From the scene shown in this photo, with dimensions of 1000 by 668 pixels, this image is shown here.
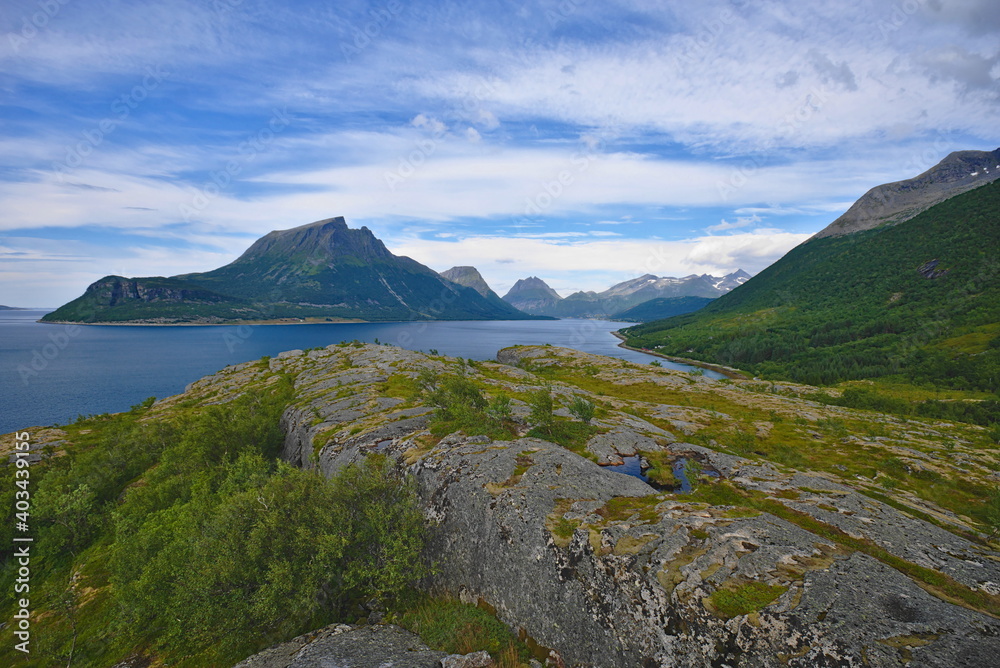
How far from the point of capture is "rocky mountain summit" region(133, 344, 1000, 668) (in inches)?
492

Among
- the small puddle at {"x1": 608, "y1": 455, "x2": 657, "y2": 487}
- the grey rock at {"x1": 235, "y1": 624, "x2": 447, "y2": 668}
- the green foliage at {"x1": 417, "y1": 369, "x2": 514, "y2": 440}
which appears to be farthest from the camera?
the green foliage at {"x1": 417, "y1": 369, "x2": 514, "y2": 440}

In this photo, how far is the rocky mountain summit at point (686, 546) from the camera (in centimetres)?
1250

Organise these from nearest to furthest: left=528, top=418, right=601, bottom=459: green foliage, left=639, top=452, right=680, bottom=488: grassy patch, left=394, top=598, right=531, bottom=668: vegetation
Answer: left=394, top=598, right=531, bottom=668: vegetation
left=639, top=452, right=680, bottom=488: grassy patch
left=528, top=418, right=601, bottom=459: green foliage

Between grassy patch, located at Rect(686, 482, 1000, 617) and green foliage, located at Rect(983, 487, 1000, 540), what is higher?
grassy patch, located at Rect(686, 482, 1000, 617)

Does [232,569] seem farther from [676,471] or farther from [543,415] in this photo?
[676,471]

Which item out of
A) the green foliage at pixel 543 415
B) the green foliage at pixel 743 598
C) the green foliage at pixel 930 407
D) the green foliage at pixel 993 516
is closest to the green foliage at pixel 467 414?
the green foliage at pixel 543 415

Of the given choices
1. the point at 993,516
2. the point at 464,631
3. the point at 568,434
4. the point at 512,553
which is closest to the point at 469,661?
the point at 464,631

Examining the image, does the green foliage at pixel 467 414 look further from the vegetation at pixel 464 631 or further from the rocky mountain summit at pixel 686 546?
the vegetation at pixel 464 631

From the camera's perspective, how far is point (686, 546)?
16375mm

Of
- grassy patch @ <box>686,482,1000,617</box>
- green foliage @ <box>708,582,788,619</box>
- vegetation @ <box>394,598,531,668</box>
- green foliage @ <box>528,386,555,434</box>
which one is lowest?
vegetation @ <box>394,598,531,668</box>

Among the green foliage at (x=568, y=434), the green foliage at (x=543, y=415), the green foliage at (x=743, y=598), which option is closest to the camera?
the green foliage at (x=743, y=598)

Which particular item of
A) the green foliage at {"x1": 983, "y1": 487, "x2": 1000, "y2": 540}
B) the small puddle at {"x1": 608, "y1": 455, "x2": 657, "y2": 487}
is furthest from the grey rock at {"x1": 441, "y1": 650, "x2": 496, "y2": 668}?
the green foliage at {"x1": 983, "y1": 487, "x2": 1000, "y2": 540}

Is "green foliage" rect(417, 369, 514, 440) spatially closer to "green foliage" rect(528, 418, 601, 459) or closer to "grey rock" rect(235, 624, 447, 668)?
"green foliage" rect(528, 418, 601, 459)

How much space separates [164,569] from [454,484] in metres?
19.5
